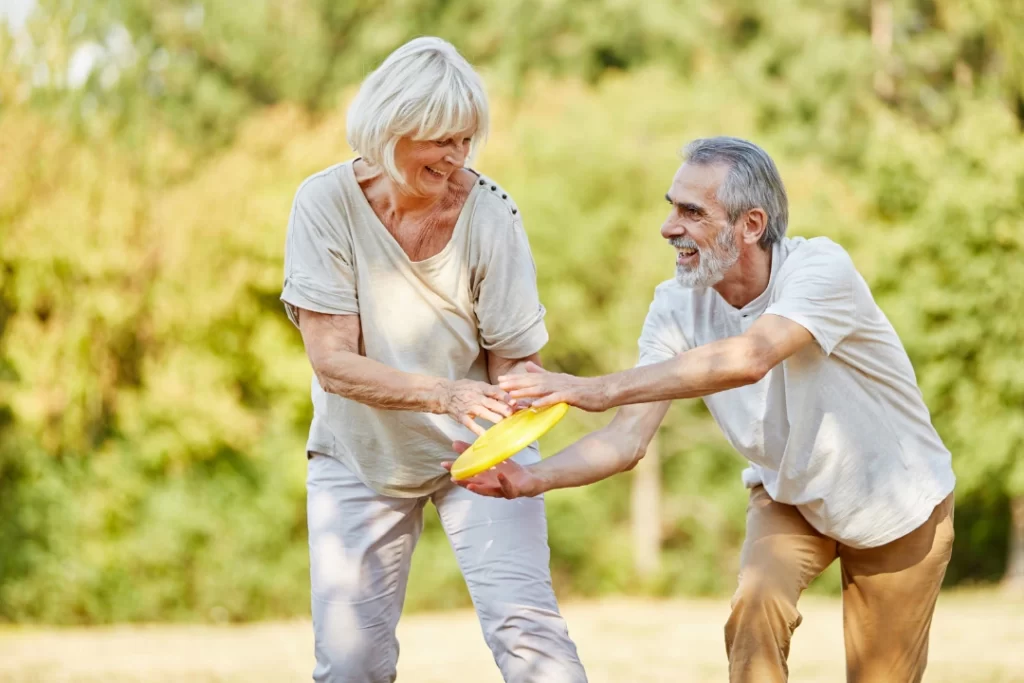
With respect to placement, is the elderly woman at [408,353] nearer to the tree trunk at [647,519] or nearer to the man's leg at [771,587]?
the man's leg at [771,587]

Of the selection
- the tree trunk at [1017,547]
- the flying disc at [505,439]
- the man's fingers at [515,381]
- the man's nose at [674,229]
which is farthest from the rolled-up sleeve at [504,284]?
the tree trunk at [1017,547]

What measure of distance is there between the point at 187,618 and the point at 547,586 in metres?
11.1

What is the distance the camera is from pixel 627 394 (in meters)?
3.29

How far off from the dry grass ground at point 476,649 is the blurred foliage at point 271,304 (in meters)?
1.48

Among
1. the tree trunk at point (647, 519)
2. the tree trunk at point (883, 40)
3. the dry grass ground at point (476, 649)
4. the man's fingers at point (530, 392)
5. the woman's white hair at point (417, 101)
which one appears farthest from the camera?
the tree trunk at point (883, 40)

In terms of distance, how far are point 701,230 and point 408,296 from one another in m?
0.90

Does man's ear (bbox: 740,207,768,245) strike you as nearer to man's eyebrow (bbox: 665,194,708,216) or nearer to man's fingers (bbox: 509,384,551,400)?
man's eyebrow (bbox: 665,194,708,216)

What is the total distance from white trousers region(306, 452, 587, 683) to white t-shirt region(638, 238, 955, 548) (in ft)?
Result: 2.42

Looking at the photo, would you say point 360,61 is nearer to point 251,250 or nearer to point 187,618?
point 251,250

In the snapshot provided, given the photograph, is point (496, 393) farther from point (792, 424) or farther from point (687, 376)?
point (792, 424)

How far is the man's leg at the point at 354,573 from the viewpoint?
11.2 ft

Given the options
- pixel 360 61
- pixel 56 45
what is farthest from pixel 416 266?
pixel 360 61

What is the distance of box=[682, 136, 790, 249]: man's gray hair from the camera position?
3518 millimetres

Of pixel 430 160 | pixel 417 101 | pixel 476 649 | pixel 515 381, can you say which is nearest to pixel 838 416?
pixel 515 381
